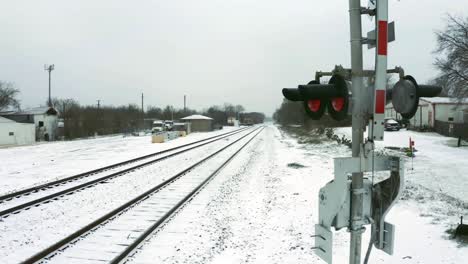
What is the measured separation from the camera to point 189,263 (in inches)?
225

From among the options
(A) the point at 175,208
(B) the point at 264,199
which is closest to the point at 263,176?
(B) the point at 264,199

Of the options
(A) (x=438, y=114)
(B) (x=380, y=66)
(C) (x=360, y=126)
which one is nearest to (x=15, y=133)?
(C) (x=360, y=126)

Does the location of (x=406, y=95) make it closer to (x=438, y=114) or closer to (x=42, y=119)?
(x=438, y=114)

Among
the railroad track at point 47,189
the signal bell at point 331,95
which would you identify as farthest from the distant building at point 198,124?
the signal bell at point 331,95

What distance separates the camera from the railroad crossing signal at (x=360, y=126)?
246cm

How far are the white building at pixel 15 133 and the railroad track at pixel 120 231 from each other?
32.5 meters

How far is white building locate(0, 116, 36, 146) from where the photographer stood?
36.5 m

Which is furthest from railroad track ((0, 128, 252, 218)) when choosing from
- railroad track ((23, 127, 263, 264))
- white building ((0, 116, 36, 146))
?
white building ((0, 116, 36, 146))

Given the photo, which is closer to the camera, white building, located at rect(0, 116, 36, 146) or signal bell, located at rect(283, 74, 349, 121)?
signal bell, located at rect(283, 74, 349, 121)

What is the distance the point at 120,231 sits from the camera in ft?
23.8

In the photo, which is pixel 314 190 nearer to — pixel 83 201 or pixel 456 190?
pixel 456 190

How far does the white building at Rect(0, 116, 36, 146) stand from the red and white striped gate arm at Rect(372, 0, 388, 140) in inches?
1639

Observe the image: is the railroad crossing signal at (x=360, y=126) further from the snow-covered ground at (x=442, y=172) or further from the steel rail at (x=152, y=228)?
the snow-covered ground at (x=442, y=172)

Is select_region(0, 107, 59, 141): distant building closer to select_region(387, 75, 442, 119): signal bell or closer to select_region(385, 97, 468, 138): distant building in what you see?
select_region(385, 97, 468, 138): distant building
